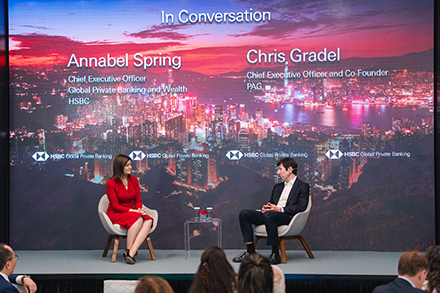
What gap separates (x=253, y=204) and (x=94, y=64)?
2761 millimetres

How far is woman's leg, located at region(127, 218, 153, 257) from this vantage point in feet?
16.9

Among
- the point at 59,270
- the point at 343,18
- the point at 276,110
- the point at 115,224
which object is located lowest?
the point at 59,270

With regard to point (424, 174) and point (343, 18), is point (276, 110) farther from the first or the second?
point (424, 174)

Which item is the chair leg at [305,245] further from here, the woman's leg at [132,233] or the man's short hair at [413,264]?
the man's short hair at [413,264]

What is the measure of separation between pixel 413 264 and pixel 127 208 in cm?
337

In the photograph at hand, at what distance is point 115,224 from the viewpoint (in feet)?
17.2

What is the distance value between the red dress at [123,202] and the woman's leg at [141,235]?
58 mm

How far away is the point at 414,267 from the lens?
2.75 meters

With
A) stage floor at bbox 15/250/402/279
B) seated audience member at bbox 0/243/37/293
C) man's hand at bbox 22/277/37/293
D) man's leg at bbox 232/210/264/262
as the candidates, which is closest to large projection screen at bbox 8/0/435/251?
stage floor at bbox 15/250/402/279

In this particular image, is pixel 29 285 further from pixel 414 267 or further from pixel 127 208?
pixel 414 267

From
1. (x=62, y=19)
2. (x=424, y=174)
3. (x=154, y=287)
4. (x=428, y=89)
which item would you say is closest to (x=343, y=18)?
(x=428, y=89)

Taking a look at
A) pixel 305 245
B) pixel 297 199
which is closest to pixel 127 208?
pixel 297 199

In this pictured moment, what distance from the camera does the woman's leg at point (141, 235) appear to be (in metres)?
5.14

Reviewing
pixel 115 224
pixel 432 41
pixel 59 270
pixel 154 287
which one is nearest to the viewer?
pixel 154 287
